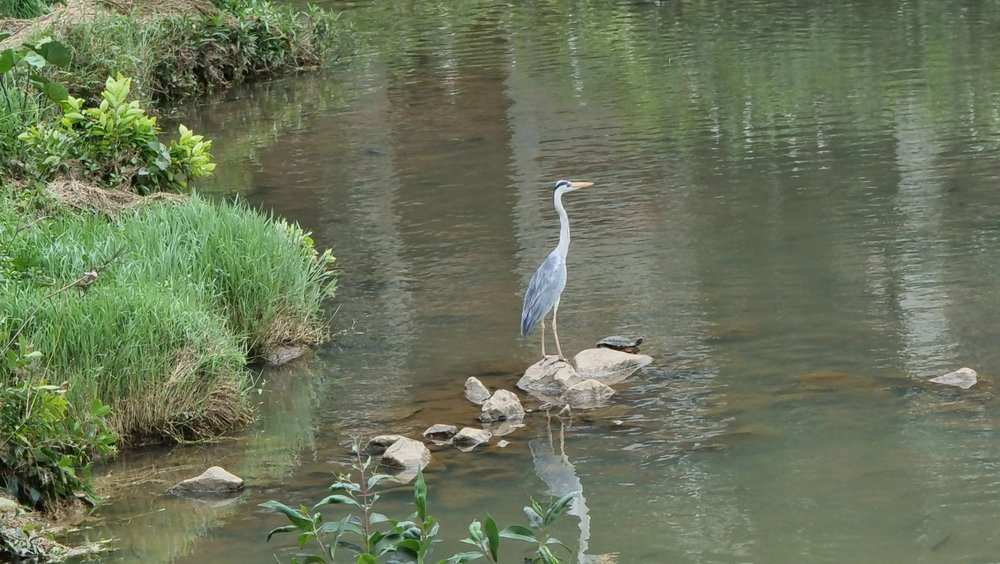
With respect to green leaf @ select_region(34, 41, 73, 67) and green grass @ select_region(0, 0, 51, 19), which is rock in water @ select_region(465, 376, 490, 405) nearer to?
green leaf @ select_region(34, 41, 73, 67)

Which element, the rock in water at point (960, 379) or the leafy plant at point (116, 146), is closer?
the rock in water at point (960, 379)

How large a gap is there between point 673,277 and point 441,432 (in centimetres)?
330

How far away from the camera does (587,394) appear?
802cm

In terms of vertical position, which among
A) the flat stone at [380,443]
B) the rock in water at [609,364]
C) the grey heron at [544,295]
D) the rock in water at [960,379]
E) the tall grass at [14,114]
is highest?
the tall grass at [14,114]

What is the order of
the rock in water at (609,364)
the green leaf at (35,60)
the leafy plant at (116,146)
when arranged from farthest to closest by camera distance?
the leafy plant at (116,146) → the green leaf at (35,60) → the rock in water at (609,364)

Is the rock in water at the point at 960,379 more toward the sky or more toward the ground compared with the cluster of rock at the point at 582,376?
more toward the ground

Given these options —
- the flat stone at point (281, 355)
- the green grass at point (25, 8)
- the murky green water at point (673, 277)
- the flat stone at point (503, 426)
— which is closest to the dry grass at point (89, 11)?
the green grass at point (25, 8)

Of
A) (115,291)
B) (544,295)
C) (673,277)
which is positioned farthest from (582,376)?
(115,291)

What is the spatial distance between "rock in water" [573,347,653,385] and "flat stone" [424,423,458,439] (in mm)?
1168

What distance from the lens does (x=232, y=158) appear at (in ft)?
51.1

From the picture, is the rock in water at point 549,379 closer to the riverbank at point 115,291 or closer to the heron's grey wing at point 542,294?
the heron's grey wing at point 542,294

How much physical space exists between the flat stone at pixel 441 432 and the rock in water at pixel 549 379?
2.69ft

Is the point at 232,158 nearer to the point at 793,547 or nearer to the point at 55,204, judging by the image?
the point at 55,204

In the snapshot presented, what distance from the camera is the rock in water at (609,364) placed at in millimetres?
8359
